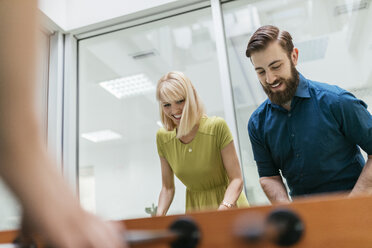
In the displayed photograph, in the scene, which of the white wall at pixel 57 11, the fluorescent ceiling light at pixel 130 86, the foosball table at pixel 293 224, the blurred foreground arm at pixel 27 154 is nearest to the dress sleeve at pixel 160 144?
the fluorescent ceiling light at pixel 130 86

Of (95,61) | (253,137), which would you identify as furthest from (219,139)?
(95,61)

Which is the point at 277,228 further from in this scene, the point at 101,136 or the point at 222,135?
the point at 101,136

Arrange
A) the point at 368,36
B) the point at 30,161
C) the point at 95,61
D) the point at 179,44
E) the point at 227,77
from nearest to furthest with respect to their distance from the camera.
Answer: the point at 30,161 < the point at 368,36 < the point at 227,77 < the point at 179,44 < the point at 95,61

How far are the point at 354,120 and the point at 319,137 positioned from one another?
16 cm

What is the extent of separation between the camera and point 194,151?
1832 millimetres

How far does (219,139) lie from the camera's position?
180cm

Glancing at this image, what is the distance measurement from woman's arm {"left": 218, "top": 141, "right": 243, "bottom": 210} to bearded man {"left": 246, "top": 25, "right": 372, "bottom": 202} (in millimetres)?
126

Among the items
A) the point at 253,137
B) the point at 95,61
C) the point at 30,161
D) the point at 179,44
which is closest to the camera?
the point at 30,161

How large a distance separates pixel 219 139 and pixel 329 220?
1253 millimetres

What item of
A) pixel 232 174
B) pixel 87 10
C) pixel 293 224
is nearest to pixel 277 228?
pixel 293 224

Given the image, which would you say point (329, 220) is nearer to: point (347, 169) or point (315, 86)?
point (347, 169)

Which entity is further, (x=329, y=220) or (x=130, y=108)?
(x=130, y=108)

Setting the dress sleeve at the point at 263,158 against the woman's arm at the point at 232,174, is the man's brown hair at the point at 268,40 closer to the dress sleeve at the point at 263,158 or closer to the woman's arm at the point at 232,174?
the dress sleeve at the point at 263,158

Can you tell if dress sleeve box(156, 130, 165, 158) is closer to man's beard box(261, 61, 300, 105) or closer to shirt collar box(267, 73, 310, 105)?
man's beard box(261, 61, 300, 105)
